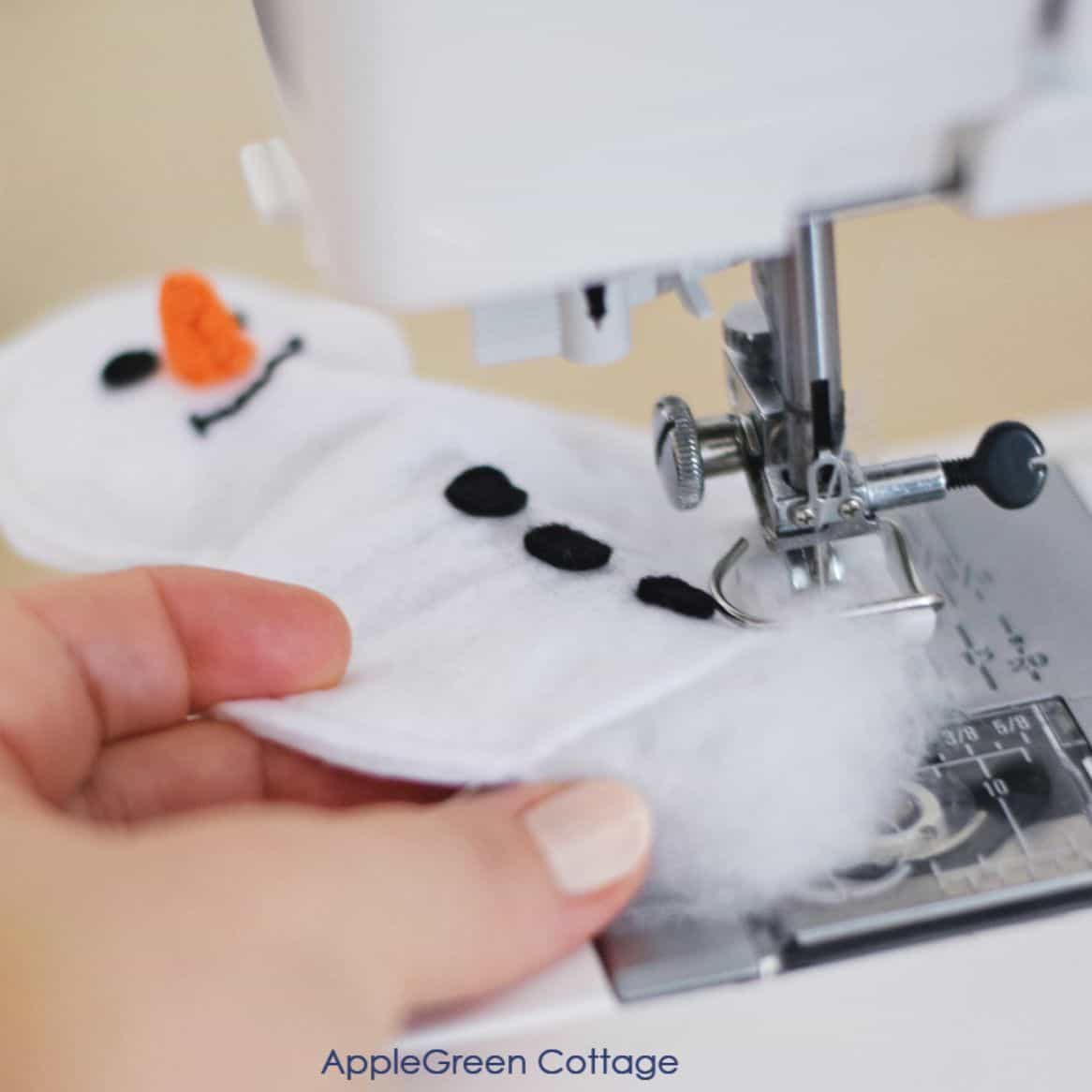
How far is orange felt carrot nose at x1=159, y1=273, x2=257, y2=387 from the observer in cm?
69

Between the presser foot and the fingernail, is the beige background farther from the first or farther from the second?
the fingernail

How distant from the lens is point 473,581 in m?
0.53

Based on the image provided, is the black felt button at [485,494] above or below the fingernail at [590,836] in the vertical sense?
above

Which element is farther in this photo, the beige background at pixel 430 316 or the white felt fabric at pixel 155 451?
the beige background at pixel 430 316

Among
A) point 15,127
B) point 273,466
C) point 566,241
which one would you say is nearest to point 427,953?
point 566,241

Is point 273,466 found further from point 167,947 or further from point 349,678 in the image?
point 167,947

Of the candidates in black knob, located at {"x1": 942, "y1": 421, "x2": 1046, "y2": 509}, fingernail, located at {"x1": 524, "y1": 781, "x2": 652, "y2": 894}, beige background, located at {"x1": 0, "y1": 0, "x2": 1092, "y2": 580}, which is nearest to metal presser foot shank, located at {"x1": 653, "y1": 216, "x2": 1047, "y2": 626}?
black knob, located at {"x1": 942, "y1": 421, "x2": 1046, "y2": 509}

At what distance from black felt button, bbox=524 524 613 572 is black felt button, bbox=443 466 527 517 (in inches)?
0.9

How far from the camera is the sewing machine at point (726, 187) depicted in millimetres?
365

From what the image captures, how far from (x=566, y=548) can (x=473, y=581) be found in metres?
0.04

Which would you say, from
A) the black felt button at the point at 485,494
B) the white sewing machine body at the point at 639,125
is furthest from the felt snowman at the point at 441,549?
the white sewing machine body at the point at 639,125

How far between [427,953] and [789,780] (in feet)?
0.49

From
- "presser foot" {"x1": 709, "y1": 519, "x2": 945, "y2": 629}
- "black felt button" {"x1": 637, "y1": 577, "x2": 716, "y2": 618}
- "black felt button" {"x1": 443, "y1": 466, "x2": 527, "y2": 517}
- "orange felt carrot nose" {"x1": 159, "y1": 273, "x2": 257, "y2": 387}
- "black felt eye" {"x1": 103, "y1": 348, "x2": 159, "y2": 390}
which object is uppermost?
"orange felt carrot nose" {"x1": 159, "y1": 273, "x2": 257, "y2": 387}

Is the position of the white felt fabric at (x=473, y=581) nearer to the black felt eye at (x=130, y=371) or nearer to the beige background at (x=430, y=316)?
the black felt eye at (x=130, y=371)
